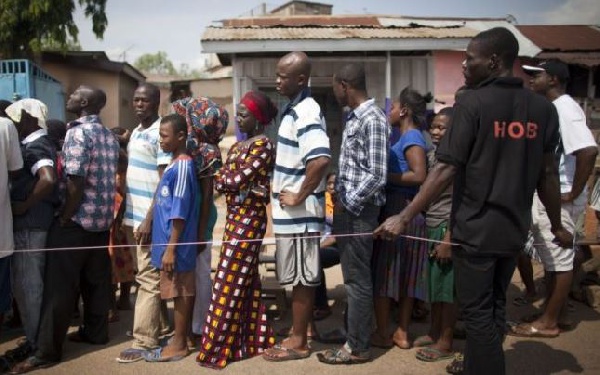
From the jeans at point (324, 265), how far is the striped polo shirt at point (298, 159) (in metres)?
1.29

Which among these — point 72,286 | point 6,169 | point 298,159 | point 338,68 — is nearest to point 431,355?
point 298,159

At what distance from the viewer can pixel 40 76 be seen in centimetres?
988

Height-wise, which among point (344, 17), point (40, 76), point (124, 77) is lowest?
point (40, 76)

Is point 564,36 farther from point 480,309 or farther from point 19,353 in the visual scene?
point 19,353

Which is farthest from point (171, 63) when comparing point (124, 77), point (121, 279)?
point (121, 279)

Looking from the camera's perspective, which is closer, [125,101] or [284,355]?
[284,355]

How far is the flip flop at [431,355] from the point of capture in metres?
3.68

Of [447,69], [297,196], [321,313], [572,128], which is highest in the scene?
[447,69]

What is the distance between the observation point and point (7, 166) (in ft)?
11.5

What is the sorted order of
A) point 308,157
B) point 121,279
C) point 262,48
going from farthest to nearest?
point 262,48 < point 121,279 < point 308,157

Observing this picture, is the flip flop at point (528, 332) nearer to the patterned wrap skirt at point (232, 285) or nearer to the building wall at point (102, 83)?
the patterned wrap skirt at point (232, 285)

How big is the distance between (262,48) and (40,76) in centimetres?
→ 451

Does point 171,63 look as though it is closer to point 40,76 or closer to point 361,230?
point 40,76

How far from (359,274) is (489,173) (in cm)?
124
